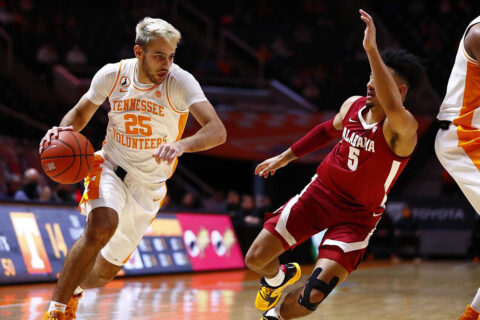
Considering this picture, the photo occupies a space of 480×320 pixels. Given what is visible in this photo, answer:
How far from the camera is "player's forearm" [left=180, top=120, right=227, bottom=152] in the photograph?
15.3ft

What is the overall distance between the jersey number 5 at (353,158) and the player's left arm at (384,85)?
1.44 ft

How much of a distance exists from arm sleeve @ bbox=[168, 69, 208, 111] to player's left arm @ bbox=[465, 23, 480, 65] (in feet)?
6.03

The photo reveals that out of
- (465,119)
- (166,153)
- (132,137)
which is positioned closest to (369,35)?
(465,119)

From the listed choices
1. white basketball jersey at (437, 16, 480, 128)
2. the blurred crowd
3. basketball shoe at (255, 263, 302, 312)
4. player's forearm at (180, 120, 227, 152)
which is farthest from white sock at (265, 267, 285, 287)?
the blurred crowd

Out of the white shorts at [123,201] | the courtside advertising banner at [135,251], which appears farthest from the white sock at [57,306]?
the courtside advertising banner at [135,251]

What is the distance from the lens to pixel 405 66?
4812mm

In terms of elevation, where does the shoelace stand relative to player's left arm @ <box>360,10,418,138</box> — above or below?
below

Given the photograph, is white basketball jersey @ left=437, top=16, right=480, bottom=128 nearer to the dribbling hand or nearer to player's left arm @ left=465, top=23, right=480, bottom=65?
player's left arm @ left=465, top=23, right=480, bottom=65

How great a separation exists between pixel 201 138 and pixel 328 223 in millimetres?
1104

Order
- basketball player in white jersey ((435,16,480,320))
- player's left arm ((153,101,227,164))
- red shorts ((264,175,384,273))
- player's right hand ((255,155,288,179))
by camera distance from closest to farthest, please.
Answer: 1. basketball player in white jersey ((435,16,480,320))
2. player's left arm ((153,101,227,164))
3. red shorts ((264,175,384,273))
4. player's right hand ((255,155,288,179))

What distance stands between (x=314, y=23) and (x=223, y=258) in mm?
12442

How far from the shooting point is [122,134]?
5.31 metres

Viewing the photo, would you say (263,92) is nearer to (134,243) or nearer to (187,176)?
(187,176)

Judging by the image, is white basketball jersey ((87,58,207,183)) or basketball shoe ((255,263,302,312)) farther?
basketball shoe ((255,263,302,312))
